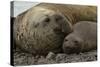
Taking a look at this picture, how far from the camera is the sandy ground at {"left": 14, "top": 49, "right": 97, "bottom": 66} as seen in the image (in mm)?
2533

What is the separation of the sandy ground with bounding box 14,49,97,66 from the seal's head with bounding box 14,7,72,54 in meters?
0.08

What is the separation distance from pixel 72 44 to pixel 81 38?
191 millimetres

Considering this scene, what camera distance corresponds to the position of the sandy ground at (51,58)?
2533 mm

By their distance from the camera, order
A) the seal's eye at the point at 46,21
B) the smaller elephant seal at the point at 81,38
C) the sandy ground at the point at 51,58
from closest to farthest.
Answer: the sandy ground at the point at 51,58 → the seal's eye at the point at 46,21 → the smaller elephant seal at the point at 81,38

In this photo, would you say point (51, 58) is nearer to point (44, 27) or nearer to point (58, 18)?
point (44, 27)

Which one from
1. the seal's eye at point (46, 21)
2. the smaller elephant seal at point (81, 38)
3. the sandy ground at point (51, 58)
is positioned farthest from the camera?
the smaller elephant seal at point (81, 38)

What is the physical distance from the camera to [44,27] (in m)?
2.67

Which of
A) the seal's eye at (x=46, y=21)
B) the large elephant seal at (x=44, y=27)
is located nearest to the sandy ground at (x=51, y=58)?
the large elephant seal at (x=44, y=27)

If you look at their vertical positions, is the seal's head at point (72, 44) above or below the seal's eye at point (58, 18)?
below

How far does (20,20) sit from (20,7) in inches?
7.0

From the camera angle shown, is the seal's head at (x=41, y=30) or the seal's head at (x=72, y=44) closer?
the seal's head at (x=41, y=30)

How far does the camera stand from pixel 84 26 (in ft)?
9.57

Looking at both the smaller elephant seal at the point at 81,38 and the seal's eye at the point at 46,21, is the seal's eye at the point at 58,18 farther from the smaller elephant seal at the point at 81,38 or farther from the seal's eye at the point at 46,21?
the smaller elephant seal at the point at 81,38

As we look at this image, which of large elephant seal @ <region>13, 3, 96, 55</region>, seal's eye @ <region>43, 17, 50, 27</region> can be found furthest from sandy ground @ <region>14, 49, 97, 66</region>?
seal's eye @ <region>43, 17, 50, 27</region>
